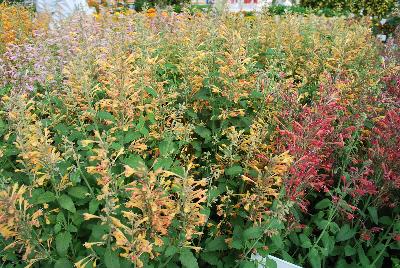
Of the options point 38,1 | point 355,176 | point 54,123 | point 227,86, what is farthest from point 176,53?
point 38,1

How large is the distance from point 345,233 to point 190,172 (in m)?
0.97

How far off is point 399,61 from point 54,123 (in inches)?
130

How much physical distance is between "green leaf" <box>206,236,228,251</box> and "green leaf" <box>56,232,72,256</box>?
0.73 meters

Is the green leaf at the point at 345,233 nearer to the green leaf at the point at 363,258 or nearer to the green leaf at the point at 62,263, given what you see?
the green leaf at the point at 363,258

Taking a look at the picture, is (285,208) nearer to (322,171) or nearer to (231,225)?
(231,225)

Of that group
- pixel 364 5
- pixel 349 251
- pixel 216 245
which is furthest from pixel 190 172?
pixel 364 5

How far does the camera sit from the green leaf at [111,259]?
5.73ft

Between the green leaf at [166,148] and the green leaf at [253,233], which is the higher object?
the green leaf at [166,148]

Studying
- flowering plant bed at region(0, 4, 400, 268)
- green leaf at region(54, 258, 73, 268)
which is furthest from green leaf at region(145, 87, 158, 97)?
green leaf at region(54, 258, 73, 268)

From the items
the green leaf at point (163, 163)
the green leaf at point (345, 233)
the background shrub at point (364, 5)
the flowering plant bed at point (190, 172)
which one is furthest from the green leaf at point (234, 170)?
the background shrub at point (364, 5)

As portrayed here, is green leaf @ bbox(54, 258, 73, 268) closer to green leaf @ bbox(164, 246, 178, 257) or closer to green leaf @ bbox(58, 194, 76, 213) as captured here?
green leaf @ bbox(58, 194, 76, 213)

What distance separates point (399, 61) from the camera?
13.2 feet

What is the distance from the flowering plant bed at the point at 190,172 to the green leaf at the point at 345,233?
0.4 inches

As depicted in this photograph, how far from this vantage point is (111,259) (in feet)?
5.76
